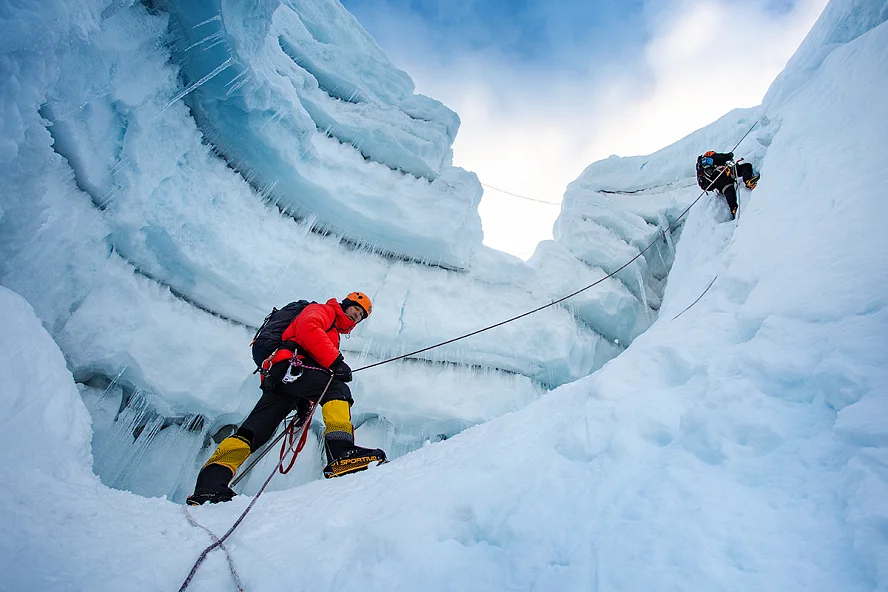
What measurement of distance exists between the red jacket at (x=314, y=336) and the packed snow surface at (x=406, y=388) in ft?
3.16

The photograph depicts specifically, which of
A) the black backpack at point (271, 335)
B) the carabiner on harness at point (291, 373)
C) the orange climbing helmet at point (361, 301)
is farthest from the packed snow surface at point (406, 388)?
the orange climbing helmet at point (361, 301)

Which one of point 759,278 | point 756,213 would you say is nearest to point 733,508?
point 759,278

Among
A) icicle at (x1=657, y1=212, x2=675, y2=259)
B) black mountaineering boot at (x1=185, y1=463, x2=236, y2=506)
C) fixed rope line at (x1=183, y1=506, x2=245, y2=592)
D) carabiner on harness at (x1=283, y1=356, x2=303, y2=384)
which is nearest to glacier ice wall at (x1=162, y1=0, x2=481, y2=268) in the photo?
carabiner on harness at (x1=283, y1=356, x2=303, y2=384)

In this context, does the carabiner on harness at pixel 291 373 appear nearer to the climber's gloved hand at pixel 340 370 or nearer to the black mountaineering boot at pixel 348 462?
the climber's gloved hand at pixel 340 370

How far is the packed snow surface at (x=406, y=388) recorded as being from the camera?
1.15 meters

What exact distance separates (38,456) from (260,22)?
370 cm

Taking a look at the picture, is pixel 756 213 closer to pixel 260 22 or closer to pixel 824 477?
pixel 824 477

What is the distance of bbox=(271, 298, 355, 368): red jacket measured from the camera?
10.3ft

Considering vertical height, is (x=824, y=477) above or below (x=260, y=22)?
below

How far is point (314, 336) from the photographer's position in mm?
3172

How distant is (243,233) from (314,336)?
2401 mm

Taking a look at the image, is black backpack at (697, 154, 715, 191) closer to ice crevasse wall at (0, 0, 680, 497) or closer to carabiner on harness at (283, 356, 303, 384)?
ice crevasse wall at (0, 0, 680, 497)

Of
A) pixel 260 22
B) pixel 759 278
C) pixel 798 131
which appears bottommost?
pixel 759 278

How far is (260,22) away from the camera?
12.2 feet
